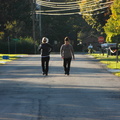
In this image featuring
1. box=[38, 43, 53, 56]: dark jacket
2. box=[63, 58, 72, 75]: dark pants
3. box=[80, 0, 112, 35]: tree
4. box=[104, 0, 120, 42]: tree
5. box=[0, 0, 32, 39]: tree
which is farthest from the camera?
box=[80, 0, 112, 35]: tree

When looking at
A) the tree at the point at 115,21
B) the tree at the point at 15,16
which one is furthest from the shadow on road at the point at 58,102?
the tree at the point at 15,16

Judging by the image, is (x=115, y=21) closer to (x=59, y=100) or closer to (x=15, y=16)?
(x=59, y=100)

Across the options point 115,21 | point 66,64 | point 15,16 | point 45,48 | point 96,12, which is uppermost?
point 96,12

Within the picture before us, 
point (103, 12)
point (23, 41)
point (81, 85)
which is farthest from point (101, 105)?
point (23, 41)

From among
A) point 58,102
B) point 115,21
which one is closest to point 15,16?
point 115,21

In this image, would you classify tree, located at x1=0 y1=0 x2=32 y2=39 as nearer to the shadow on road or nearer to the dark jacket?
the dark jacket

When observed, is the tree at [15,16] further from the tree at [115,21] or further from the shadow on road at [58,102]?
the shadow on road at [58,102]

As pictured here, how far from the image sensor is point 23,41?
76.0 m

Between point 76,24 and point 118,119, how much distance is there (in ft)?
336

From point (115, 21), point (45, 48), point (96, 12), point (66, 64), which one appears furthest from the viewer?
point (96, 12)

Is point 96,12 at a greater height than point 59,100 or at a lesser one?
greater

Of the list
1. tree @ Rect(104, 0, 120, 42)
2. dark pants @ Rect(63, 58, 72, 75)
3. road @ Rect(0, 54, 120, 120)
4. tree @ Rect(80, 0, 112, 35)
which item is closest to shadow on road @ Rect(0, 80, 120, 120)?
road @ Rect(0, 54, 120, 120)

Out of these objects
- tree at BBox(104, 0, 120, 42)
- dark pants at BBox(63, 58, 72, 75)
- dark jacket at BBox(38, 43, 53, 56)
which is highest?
tree at BBox(104, 0, 120, 42)

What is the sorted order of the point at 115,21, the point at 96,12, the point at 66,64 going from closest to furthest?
the point at 66,64 < the point at 115,21 < the point at 96,12
